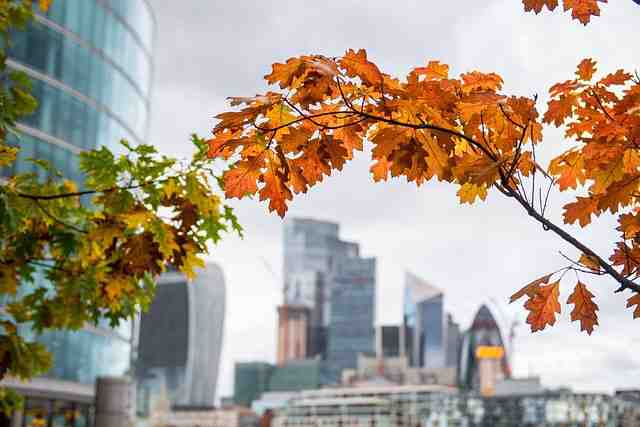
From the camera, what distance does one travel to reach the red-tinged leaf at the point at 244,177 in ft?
11.5

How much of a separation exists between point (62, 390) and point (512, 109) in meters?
39.3

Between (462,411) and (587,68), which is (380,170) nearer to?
(587,68)

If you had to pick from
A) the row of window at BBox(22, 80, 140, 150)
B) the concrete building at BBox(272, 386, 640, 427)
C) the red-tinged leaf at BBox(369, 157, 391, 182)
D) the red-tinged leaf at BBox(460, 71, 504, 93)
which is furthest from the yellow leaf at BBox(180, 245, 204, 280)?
the concrete building at BBox(272, 386, 640, 427)

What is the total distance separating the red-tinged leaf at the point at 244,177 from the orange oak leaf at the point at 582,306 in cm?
131

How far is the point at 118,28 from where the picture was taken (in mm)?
46375

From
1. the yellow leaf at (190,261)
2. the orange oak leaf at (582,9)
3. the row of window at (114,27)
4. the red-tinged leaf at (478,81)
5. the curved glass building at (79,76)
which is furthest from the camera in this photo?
the row of window at (114,27)

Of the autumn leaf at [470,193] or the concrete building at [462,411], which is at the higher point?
the autumn leaf at [470,193]

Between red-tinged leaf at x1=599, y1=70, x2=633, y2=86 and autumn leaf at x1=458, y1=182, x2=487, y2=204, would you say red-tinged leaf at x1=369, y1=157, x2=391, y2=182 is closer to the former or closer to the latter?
autumn leaf at x1=458, y1=182, x2=487, y2=204

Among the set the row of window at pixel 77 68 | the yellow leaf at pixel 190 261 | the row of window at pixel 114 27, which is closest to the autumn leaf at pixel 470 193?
the yellow leaf at pixel 190 261

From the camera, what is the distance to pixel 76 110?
4216 cm

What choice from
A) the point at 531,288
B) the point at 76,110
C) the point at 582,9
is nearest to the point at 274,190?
the point at 531,288

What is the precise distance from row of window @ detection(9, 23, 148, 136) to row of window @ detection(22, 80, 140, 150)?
66 cm

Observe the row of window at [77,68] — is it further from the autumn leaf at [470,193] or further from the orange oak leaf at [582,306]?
the orange oak leaf at [582,306]

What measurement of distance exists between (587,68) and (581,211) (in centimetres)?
62
